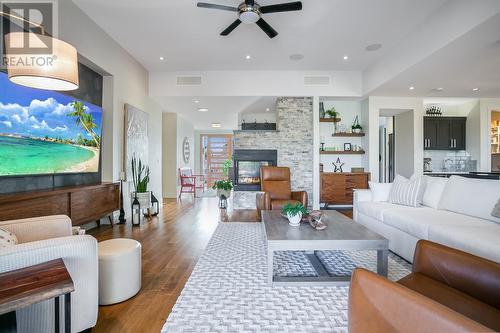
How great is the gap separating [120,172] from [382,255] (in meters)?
4.27

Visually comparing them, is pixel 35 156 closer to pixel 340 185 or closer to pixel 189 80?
pixel 189 80

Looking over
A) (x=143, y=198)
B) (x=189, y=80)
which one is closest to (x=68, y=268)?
(x=143, y=198)

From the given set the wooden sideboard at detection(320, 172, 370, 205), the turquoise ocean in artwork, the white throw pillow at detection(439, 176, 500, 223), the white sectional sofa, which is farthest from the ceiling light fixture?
the wooden sideboard at detection(320, 172, 370, 205)

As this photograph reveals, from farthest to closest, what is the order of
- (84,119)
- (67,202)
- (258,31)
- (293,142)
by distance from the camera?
(293,142)
(258,31)
(84,119)
(67,202)

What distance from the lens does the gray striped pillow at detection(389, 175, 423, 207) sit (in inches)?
125

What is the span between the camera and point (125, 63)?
4.62 metres

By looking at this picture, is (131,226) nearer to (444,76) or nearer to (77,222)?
(77,222)

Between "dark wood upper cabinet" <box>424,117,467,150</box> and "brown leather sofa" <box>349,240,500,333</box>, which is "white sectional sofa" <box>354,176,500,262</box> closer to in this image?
"brown leather sofa" <box>349,240,500,333</box>

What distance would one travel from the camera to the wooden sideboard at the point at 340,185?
5793 millimetres

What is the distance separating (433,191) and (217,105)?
510 centimetres

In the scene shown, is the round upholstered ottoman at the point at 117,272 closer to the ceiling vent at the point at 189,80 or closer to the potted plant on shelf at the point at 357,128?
the ceiling vent at the point at 189,80

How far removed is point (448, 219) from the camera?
2484 millimetres

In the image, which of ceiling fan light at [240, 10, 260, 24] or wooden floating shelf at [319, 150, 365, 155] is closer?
ceiling fan light at [240, 10, 260, 24]

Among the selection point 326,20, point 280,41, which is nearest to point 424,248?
point 326,20
